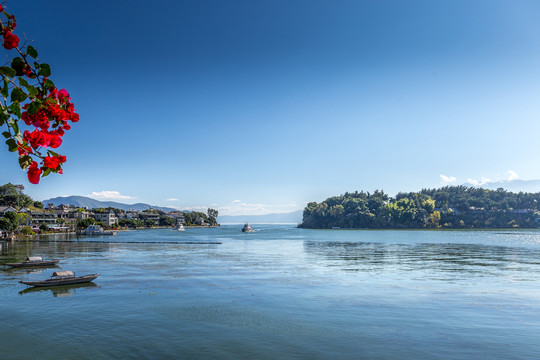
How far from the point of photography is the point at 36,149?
4.09m

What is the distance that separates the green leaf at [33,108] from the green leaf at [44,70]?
1.61 feet

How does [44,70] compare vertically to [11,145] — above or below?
above

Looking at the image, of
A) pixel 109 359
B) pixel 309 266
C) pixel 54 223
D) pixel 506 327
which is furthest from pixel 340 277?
pixel 54 223

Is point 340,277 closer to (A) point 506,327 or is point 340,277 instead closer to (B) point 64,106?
(A) point 506,327

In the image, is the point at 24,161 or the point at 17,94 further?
the point at 17,94

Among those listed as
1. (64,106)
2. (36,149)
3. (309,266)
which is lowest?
(309,266)

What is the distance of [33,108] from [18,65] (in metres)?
0.65

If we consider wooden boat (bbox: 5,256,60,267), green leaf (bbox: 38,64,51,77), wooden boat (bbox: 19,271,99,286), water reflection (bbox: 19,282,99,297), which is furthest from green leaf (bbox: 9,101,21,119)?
wooden boat (bbox: 5,256,60,267)

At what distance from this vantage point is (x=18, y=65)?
4.37 metres

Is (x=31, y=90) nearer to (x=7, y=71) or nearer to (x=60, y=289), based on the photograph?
(x=7, y=71)

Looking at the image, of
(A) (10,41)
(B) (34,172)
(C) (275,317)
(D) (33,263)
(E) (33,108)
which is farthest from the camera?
(D) (33,263)

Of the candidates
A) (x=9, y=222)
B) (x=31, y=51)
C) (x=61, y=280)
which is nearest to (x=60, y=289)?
(x=61, y=280)

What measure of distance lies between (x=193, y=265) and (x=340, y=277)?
2310 centimetres

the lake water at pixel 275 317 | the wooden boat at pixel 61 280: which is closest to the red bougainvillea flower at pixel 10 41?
the lake water at pixel 275 317
